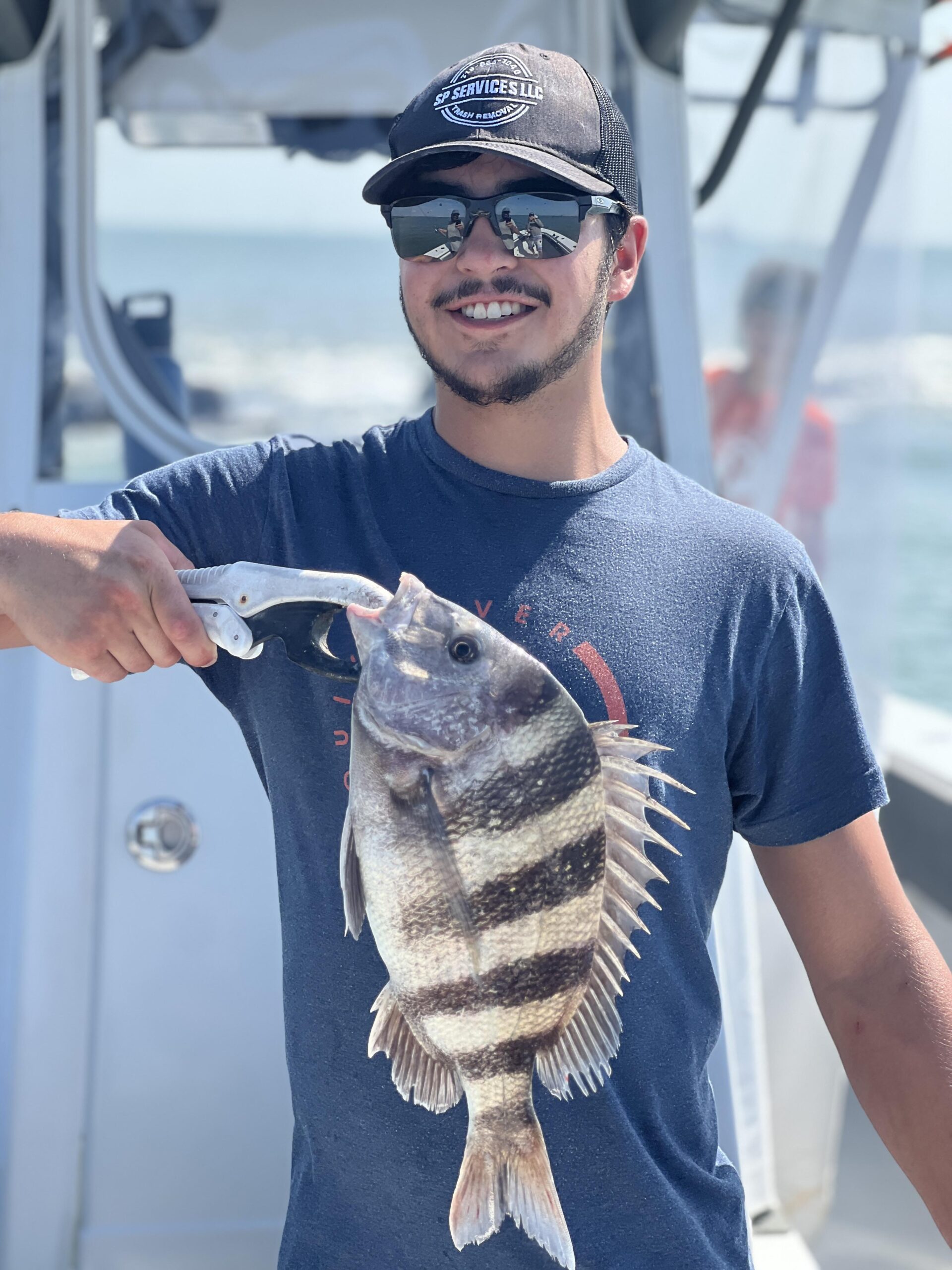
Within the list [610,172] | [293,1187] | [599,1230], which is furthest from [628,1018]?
[610,172]

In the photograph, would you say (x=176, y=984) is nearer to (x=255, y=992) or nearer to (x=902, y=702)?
(x=255, y=992)

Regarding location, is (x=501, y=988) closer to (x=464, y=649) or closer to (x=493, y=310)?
(x=464, y=649)

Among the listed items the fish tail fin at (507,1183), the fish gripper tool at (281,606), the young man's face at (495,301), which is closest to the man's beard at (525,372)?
the young man's face at (495,301)

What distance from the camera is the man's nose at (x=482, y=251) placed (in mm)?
1513

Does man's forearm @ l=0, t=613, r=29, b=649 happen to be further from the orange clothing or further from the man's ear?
the orange clothing

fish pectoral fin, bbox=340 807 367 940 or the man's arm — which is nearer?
fish pectoral fin, bbox=340 807 367 940

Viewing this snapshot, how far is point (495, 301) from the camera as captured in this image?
1536 mm

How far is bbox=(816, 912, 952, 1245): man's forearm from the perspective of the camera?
1.55 m

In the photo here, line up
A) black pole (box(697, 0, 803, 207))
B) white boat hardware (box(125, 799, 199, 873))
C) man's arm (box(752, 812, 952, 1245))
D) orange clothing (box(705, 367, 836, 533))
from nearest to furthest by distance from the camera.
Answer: man's arm (box(752, 812, 952, 1245)) → white boat hardware (box(125, 799, 199, 873)) → black pole (box(697, 0, 803, 207)) → orange clothing (box(705, 367, 836, 533))

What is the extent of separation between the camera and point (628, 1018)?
4.83 feet

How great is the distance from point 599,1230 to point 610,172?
1.36 metres

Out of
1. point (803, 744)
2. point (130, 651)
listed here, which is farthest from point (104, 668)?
point (803, 744)

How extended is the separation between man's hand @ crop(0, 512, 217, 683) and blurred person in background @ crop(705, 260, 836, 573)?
2380 millimetres

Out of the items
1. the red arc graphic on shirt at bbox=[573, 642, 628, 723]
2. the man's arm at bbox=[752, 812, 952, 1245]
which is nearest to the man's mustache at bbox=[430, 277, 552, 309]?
the red arc graphic on shirt at bbox=[573, 642, 628, 723]
